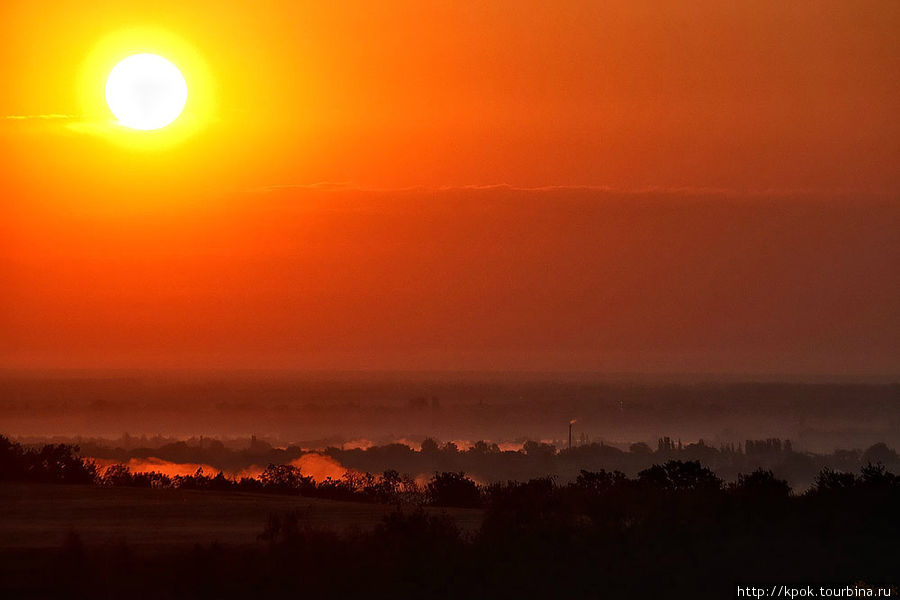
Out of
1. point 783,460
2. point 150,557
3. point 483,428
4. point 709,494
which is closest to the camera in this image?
point 150,557

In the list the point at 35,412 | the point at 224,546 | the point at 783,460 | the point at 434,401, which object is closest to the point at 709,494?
the point at 224,546

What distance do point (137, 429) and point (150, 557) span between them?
6841 cm

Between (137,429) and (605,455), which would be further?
(137,429)

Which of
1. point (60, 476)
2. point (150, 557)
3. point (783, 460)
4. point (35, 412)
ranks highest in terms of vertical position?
Answer: point (35, 412)

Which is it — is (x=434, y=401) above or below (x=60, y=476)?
above

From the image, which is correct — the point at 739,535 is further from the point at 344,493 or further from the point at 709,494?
the point at 344,493

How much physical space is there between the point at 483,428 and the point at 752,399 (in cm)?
3064

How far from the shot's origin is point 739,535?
1669cm

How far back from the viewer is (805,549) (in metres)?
16.4

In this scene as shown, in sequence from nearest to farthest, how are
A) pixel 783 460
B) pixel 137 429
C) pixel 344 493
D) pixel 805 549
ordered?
1. pixel 805 549
2. pixel 344 493
3. pixel 783 460
4. pixel 137 429

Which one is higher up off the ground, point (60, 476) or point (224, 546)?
point (60, 476)

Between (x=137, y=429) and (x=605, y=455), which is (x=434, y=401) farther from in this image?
(x=605, y=455)

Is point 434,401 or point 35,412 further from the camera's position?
point 434,401

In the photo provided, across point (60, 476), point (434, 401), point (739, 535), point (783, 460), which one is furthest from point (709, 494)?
point (434, 401)
